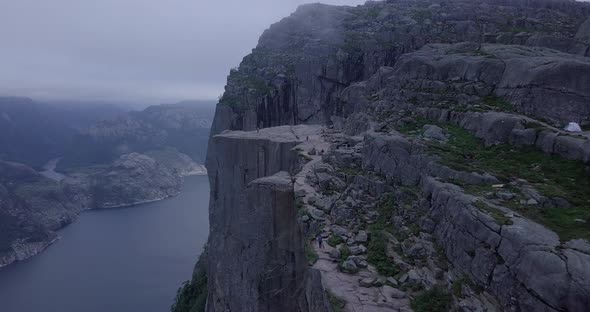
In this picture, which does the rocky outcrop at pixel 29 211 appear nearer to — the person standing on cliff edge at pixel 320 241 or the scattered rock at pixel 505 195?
the person standing on cliff edge at pixel 320 241

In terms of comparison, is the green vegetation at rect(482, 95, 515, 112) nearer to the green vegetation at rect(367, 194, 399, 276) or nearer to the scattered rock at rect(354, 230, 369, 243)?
the green vegetation at rect(367, 194, 399, 276)

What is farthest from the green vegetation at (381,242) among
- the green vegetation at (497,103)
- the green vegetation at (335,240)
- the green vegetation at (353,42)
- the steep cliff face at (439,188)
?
the green vegetation at (353,42)

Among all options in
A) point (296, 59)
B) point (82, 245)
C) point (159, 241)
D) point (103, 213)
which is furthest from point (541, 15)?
point (103, 213)

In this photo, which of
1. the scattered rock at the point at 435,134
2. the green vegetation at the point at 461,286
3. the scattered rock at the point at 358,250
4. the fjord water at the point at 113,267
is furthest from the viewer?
the fjord water at the point at 113,267

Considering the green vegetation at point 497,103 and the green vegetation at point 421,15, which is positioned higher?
the green vegetation at point 421,15

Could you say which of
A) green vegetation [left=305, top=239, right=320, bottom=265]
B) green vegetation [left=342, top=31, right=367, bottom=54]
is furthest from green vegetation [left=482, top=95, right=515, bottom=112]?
green vegetation [left=342, top=31, right=367, bottom=54]

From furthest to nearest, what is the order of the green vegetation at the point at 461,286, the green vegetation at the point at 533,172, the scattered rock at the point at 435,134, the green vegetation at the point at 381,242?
the scattered rock at the point at 435,134 < the green vegetation at the point at 381,242 < the green vegetation at the point at 533,172 < the green vegetation at the point at 461,286
